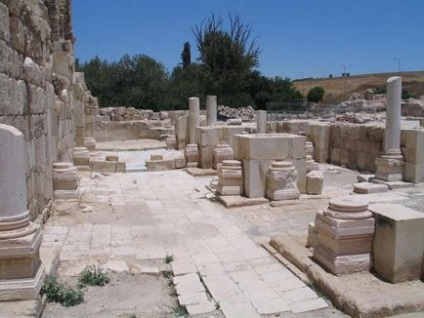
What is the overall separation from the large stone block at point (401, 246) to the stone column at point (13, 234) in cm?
349

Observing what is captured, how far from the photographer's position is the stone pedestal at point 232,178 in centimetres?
968

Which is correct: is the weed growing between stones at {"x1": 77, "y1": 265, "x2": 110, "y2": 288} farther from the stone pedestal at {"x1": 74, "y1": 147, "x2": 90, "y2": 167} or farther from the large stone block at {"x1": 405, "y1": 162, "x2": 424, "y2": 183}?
the large stone block at {"x1": 405, "y1": 162, "x2": 424, "y2": 183}

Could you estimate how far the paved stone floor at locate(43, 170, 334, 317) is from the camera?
191 inches

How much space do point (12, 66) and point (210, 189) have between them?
5953 millimetres

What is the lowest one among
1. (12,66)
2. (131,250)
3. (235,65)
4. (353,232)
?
(131,250)

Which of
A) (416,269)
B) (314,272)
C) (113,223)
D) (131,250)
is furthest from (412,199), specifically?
(113,223)

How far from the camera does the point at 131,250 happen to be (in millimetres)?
6410

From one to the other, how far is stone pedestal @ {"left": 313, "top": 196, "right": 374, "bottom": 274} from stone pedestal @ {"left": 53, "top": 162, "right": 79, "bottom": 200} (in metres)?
5.55

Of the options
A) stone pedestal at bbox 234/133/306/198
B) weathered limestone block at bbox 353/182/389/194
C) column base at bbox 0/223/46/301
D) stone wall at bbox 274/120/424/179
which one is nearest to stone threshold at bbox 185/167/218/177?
stone pedestal at bbox 234/133/306/198

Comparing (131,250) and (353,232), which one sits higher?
(353,232)

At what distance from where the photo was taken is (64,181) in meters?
9.08

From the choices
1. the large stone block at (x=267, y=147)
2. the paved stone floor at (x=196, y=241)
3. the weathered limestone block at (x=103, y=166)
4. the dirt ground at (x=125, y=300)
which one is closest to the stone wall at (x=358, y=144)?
the paved stone floor at (x=196, y=241)

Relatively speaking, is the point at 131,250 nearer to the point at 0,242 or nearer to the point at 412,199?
the point at 0,242

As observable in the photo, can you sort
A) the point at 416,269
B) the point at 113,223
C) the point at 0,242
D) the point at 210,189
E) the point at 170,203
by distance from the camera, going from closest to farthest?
the point at 0,242 → the point at 416,269 → the point at 113,223 → the point at 170,203 → the point at 210,189
